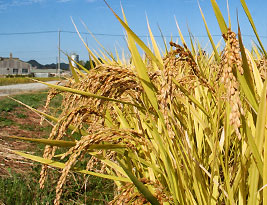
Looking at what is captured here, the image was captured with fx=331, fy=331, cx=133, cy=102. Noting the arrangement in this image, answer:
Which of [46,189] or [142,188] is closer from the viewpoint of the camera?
[142,188]

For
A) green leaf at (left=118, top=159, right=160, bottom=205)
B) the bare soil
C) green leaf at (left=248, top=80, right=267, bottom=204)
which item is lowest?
the bare soil

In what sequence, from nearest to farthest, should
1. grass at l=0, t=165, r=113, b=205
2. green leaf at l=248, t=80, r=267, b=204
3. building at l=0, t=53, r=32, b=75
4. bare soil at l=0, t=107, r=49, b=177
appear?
green leaf at l=248, t=80, r=267, b=204 → grass at l=0, t=165, r=113, b=205 → bare soil at l=0, t=107, r=49, b=177 → building at l=0, t=53, r=32, b=75

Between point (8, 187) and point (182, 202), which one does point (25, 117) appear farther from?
point (182, 202)

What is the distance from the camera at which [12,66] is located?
9644cm

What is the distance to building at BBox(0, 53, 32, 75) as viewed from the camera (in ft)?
311

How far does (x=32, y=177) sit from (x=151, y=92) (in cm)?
289

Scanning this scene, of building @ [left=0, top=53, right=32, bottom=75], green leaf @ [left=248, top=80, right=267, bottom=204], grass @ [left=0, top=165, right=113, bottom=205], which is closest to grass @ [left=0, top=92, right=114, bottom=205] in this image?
grass @ [left=0, top=165, right=113, bottom=205]

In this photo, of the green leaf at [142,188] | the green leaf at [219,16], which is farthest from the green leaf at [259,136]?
the green leaf at [142,188]

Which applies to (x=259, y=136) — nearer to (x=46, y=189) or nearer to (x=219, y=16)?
(x=219, y=16)

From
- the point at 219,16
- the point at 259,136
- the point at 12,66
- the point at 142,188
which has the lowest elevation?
the point at 142,188

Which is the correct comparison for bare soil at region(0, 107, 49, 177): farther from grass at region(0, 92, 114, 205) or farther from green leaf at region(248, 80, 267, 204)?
green leaf at region(248, 80, 267, 204)

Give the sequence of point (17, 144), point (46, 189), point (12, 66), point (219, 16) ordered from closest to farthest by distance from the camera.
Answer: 1. point (219, 16)
2. point (46, 189)
3. point (17, 144)
4. point (12, 66)

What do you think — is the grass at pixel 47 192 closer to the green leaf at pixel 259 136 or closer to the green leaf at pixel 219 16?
the green leaf at pixel 259 136

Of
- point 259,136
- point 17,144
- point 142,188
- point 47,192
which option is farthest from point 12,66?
point 259,136
